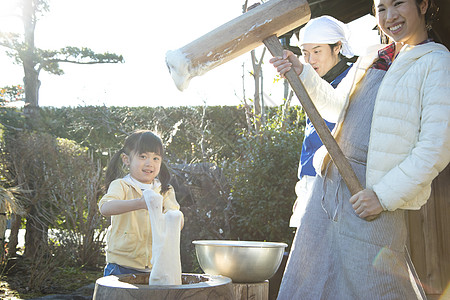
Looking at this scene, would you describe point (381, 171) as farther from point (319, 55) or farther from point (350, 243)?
point (319, 55)

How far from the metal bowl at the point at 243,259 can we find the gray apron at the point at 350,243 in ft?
2.80

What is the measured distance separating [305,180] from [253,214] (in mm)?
3152

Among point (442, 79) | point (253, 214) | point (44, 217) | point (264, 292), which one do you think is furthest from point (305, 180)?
point (44, 217)

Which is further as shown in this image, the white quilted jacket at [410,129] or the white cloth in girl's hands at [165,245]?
the white cloth in girl's hands at [165,245]

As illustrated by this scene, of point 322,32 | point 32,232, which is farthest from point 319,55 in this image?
point 32,232

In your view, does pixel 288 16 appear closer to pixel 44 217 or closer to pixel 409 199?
pixel 409 199

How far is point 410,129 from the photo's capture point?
1.69m

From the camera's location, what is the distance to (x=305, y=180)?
2.75 m

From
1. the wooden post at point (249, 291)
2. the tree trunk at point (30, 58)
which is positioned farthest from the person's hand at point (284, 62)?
the tree trunk at point (30, 58)

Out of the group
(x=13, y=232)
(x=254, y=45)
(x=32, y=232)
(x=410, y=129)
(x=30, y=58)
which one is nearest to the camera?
(x=410, y=129)

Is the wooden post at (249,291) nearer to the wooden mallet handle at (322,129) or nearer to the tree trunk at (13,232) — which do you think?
the wooden mallet handle at (322,129)

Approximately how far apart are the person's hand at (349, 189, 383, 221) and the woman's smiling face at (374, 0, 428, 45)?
0.62 metres

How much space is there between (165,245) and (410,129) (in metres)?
0.95

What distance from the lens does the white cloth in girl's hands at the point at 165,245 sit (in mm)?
1738
